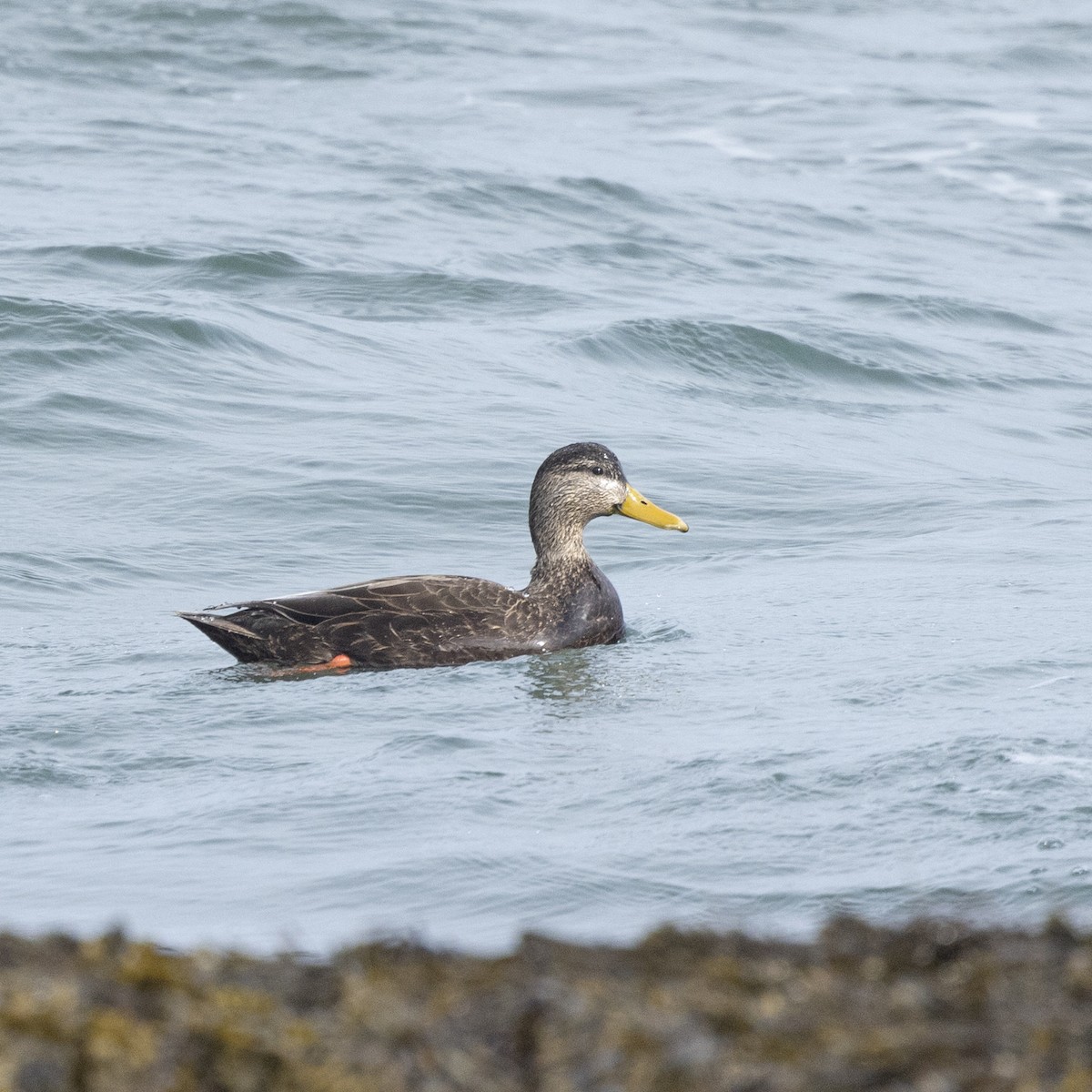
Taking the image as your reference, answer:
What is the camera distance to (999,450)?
1470 centimetres

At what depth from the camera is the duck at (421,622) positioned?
8.99 metres

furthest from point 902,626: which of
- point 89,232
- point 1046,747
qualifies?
point 89,232

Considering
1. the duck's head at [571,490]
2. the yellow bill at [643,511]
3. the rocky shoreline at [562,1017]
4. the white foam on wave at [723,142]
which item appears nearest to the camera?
the rocky shoreline at [562,1017]

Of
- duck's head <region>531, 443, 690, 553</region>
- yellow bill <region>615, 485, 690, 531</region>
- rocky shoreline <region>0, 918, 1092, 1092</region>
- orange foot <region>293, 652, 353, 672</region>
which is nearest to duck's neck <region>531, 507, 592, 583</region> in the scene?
duck's head <region>531, 443, 690, 553</region>

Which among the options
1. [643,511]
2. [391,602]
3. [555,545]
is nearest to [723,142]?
[643,511]

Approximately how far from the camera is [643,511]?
10312mm

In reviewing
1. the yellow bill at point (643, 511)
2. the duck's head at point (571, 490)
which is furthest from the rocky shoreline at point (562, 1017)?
the yellow bill at point (643, 511)

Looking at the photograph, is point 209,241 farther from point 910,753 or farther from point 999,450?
point 910,753

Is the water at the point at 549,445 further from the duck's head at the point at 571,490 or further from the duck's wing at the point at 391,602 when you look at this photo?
the duck's head at the point at 571,490

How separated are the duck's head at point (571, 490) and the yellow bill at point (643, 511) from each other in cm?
8

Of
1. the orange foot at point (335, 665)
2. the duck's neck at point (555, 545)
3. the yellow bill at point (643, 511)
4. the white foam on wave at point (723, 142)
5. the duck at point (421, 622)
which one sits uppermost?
the white foam on wave at point (723, 142)

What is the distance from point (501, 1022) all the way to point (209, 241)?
17.4 meters

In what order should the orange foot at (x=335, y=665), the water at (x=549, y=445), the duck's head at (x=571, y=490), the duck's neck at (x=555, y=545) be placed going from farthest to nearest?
the duck's head at (x=571, y=490) < the duck's neck at (x=555, y=545) < the orange foot at (x=335, y=665) < the water at (x=549, y=445)

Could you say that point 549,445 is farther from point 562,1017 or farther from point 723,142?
point 723,142
